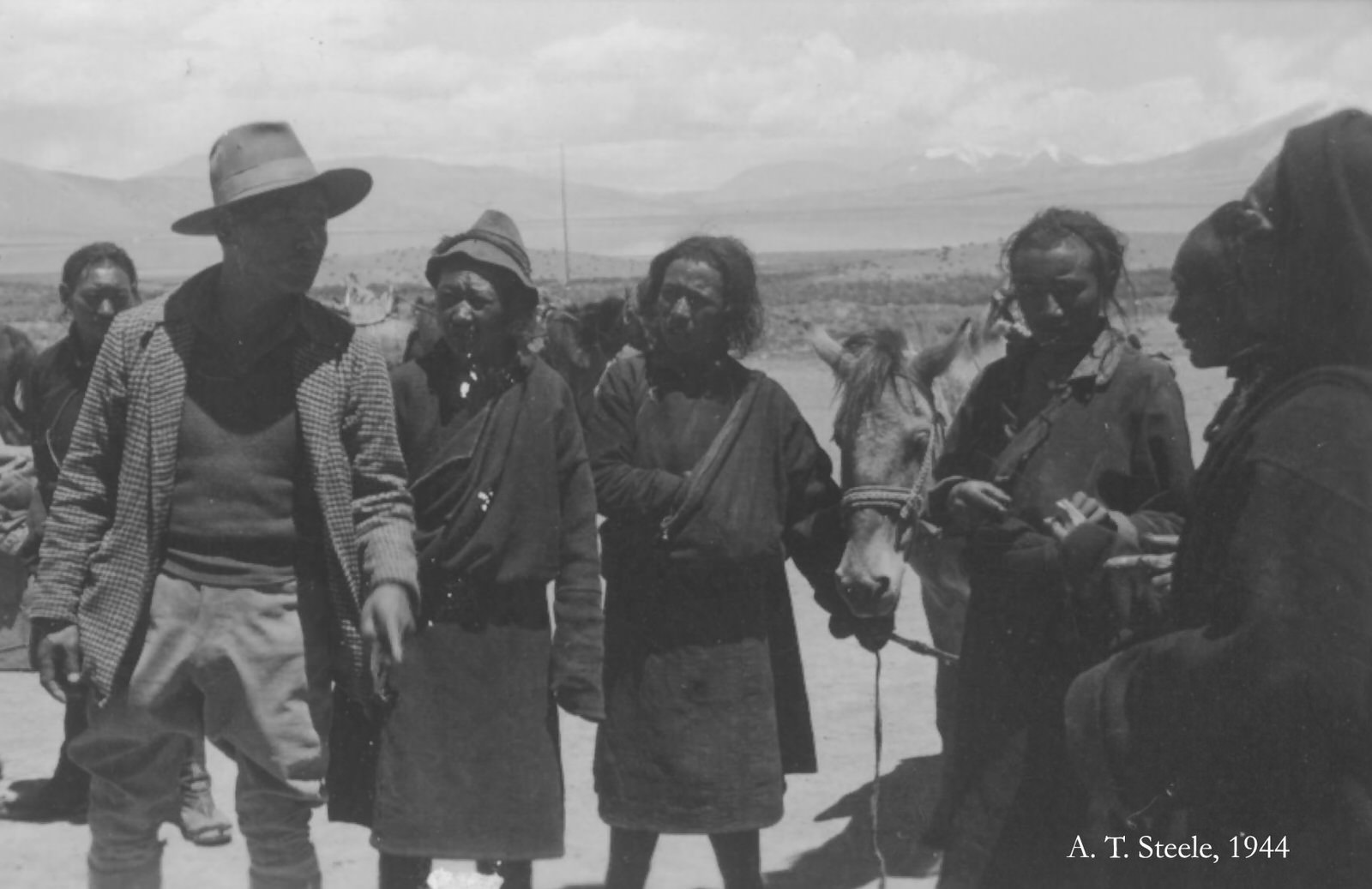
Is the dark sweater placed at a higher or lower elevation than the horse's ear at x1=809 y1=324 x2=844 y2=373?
lower

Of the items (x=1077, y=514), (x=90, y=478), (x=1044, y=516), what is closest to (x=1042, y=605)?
(x=1044, y=516)

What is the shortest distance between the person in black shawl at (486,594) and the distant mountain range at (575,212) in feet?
194

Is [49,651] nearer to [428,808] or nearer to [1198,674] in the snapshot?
[428,808]

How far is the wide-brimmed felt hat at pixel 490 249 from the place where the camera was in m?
3.71

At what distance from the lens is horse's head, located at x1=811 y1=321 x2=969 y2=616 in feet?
12.9

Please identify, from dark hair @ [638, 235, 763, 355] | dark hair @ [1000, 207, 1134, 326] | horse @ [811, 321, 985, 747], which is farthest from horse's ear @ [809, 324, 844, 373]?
dark hair @ [1000, 207, 1134, 326]

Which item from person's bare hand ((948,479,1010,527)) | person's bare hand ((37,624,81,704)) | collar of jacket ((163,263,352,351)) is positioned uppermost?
collar of jacket ((163,263,352,351))

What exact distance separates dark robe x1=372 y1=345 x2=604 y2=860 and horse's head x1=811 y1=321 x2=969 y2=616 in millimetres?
700

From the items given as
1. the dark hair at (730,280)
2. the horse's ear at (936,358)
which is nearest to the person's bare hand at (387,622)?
the dark hair at (730,280)

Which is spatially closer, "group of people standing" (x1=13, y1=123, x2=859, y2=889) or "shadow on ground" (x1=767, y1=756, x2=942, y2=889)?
"group of people standing" (x1=13, y1=123, x2=859, y2=889)

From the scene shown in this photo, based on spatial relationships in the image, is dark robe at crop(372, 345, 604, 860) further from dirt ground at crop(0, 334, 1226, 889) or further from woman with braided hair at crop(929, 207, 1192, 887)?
woman with braided hair at crop(929, 207, 1192, 887)

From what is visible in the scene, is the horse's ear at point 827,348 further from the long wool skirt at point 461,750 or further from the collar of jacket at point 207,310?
the collar of jacket at point 207,310

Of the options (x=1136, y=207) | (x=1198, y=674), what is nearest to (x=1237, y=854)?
(x=1198, y=674)

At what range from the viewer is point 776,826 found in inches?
217
